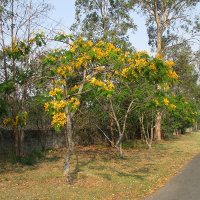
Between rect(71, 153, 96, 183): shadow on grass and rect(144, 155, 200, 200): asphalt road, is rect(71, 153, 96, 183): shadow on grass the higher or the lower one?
the higher one

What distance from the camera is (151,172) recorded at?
360 inches

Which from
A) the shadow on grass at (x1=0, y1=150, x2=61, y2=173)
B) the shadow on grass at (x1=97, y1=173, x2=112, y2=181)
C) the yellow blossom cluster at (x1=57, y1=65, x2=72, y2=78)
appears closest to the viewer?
the yellow blossom cluster at (x1=57, y1=65, x2=72, y2=78)

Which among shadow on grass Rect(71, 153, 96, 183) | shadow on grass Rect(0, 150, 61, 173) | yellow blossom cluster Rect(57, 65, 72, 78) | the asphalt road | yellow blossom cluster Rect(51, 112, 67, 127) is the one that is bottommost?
the asphalt road

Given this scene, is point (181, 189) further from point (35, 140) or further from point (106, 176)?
point (35, 140)

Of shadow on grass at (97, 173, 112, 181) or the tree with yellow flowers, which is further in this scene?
shadow on grass at (97, 173, 112, 181)

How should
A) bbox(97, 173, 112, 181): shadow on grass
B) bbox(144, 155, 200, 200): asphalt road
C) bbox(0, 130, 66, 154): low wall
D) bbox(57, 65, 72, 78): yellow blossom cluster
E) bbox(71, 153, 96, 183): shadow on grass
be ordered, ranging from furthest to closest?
bbox(0, 130, 66, 154): low wall
bbox(71, 153, 96, 183): shadow on grass
bbox(97, 173, 112, 181): shadow on grass
bbox(57, 65, 72, 78): yellow blossom cluster
bbox(144, 155, 200, 200): asphalt road

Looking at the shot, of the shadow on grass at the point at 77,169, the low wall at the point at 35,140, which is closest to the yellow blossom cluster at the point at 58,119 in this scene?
the shadow on grass at the point at 77,169

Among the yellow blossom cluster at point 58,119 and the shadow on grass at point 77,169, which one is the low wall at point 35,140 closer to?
the shadow on grass at point 77,169

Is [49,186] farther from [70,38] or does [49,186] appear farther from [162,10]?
[162,10]

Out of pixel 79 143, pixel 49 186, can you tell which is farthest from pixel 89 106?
pixel 49 186

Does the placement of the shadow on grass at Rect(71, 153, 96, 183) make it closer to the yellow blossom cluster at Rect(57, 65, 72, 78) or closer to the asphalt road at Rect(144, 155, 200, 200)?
the asphalt road at Rect(144, 155, 200, 200)

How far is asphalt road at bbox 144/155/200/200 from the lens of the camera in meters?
5.83

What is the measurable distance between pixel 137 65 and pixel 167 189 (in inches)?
141

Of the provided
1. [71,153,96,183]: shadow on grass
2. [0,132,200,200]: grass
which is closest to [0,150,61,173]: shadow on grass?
[0,132,200,200]: grass
